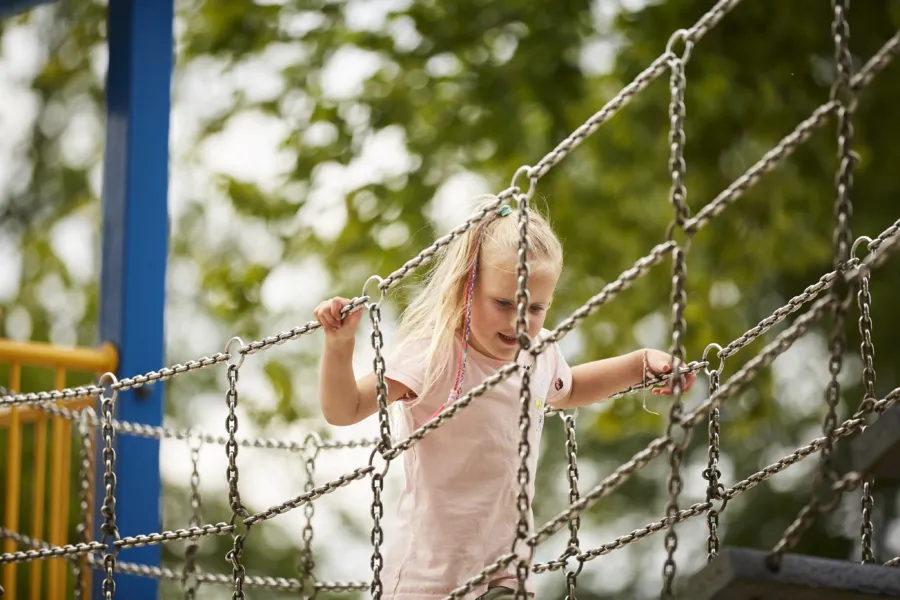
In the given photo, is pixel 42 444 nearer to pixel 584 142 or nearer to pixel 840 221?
pixel 840 221

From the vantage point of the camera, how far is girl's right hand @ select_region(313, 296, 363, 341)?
1984mm

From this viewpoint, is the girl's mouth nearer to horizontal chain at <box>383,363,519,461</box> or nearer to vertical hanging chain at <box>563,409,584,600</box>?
vertical hanging chain at <box>563,409,584,600</box>

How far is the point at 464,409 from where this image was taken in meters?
2.17

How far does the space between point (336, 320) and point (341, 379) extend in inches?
6.2

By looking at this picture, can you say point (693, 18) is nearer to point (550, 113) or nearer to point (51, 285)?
point (550, 113)

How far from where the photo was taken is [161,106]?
372 cm

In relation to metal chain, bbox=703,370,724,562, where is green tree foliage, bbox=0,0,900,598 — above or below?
above

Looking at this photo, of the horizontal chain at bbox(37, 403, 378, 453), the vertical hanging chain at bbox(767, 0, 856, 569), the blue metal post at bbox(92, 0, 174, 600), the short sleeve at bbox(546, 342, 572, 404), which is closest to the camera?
the vertical hanging chain at bbox(767, 0, 856, 569)

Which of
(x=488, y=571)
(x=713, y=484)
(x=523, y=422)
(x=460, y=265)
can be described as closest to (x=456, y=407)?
(x=523, y=422)

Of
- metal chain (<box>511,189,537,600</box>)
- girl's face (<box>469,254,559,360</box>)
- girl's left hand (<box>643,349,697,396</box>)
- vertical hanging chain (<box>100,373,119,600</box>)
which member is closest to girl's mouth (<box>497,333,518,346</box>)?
girl's face (<box>469,254,559,360</box>)

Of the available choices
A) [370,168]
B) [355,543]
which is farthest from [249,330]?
[355,543]

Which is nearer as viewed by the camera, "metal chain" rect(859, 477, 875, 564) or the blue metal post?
"metal chain" rect(859, 477, 875, 564)

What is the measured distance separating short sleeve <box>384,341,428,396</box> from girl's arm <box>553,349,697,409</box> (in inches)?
16.5

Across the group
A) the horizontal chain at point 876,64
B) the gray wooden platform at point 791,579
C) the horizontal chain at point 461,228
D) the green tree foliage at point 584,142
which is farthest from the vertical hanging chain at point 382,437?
the green tree foliage at point 584,142
